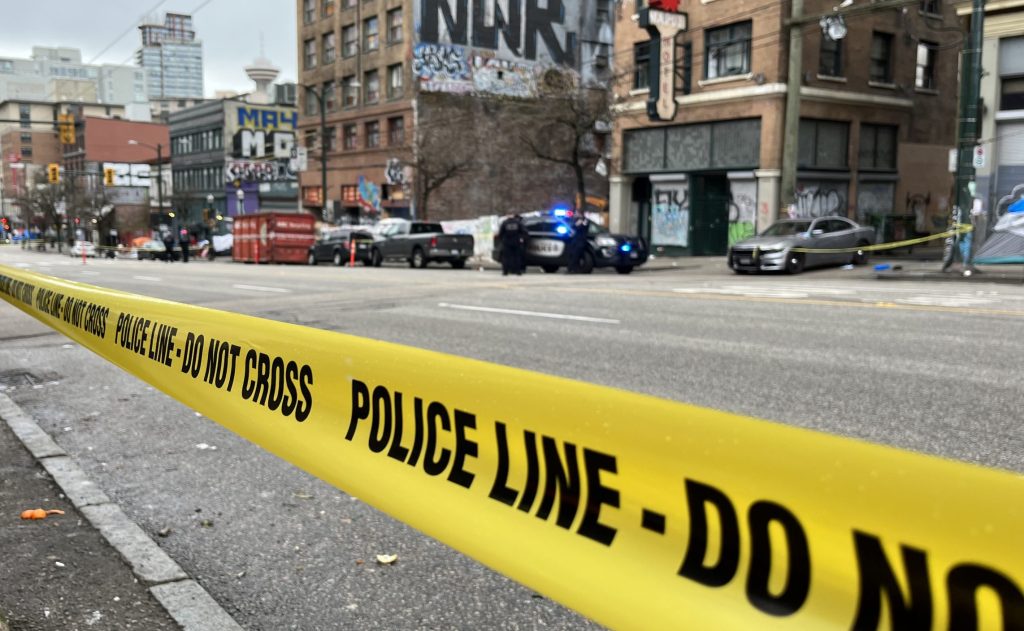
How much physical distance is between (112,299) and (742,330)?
739cm

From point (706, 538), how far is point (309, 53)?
61185mm

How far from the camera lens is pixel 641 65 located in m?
34.5

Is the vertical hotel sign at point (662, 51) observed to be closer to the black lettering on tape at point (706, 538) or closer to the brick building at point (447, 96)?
the brick building at point (447, 96)

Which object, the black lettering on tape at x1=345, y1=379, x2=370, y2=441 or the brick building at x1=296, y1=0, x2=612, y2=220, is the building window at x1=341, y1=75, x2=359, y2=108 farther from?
the black lettering on tape at x1=345, y1=379, x2=370, y2=441

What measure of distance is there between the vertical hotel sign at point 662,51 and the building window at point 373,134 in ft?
77.7

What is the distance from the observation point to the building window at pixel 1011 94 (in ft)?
75.8

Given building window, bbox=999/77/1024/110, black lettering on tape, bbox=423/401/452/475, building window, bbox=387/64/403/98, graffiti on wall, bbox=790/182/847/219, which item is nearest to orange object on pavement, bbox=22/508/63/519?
black lettering on tape, bbox=423/401/452/475

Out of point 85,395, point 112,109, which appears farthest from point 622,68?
point 112,109

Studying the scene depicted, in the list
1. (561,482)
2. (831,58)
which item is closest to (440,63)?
(831,58)

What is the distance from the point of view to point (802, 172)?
30.0 m

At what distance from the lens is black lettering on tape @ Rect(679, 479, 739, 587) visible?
1354 millimetres

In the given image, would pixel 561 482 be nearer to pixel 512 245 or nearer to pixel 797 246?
pixel 512 245

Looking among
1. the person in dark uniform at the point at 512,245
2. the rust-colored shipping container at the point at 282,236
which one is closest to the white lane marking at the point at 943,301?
the person in dark uniform at the point at 512,245

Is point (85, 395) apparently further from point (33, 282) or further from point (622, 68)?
point (622, 68)
